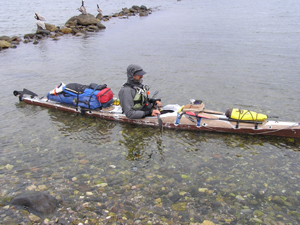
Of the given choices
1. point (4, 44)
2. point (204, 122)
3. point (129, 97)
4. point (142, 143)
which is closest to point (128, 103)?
point (129, 97)

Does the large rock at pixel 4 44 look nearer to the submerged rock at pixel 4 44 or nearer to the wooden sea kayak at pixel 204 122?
the submerged rock at pixel 4 44

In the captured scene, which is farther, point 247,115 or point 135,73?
point 135,73

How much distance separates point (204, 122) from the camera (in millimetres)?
10180

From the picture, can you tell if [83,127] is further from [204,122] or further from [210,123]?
[210,123]

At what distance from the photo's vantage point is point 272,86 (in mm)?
14969

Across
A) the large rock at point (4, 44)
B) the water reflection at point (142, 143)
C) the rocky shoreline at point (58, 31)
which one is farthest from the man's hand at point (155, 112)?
the large rock at point (4, 44)

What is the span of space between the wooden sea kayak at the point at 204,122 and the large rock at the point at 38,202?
17.5 ft

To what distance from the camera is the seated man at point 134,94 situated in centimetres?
1017

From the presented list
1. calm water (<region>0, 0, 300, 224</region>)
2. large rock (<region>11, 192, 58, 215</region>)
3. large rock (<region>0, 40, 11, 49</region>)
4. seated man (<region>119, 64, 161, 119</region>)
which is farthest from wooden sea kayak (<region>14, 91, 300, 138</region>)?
large rock (<region>0, 40, 11, 49</region>)

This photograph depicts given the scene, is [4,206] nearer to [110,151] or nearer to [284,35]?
[110,151]

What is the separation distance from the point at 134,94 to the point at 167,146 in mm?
2593

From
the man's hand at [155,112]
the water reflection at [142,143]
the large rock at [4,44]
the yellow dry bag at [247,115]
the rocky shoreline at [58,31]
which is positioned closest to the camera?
the water reflection at [142,143]

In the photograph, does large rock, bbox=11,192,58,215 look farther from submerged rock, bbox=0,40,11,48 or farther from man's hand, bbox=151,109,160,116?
submerged rock, bbox=0,40,11,48

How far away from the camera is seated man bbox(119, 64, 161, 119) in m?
10.2
